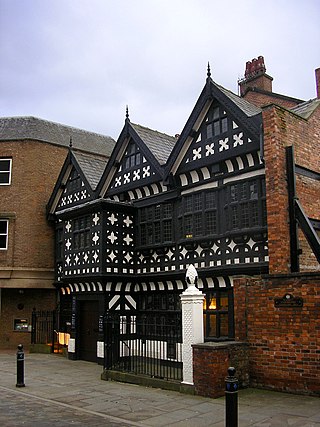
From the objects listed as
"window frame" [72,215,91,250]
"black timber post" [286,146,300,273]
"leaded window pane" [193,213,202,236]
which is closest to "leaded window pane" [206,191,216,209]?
"leaded window pane" [193,213,202,236]

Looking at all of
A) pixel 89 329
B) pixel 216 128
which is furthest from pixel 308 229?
pixel 89 329

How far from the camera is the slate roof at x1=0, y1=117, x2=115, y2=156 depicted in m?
24.8

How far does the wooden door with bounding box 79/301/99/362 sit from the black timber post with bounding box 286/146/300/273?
334 inches

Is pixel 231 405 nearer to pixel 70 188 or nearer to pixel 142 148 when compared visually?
pixel 142 148

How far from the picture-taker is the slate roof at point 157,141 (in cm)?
1806

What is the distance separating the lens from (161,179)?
17141 mm

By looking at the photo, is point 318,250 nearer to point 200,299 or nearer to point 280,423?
point 200,299

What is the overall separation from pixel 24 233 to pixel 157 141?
856cm

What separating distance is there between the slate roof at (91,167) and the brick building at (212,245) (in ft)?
0.70

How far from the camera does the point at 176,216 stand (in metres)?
16.8

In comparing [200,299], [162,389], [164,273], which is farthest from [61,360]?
[200,299]

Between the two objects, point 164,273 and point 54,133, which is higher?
point 54,133

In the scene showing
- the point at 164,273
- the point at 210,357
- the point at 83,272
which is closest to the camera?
the point at 210,357

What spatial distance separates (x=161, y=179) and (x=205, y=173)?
199cm
